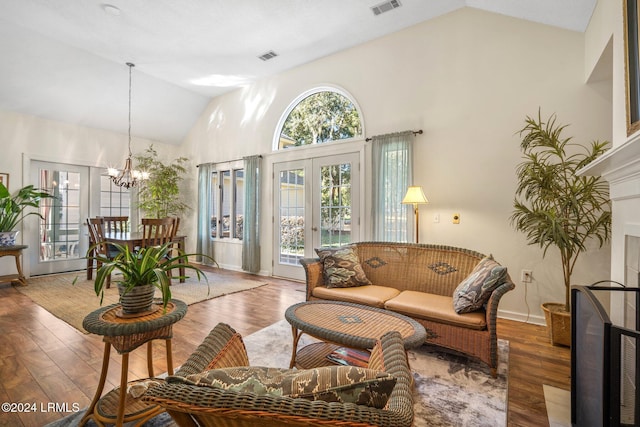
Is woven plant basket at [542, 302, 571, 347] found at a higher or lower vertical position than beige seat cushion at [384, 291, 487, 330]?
lower

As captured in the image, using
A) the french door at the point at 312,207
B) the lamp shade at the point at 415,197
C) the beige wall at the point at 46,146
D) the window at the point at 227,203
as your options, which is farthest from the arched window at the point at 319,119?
the beige wall at the point at 46,146

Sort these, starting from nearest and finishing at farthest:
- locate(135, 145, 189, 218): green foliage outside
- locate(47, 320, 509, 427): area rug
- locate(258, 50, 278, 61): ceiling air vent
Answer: locate(47, 320, 509, 427): area rug
locate(258, 50, 278, 61): ceiling air vent
locate(135, 145, 189, 218): green foliage outside

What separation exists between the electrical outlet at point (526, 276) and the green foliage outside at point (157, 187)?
6.35 m

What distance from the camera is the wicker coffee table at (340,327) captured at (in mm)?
1805

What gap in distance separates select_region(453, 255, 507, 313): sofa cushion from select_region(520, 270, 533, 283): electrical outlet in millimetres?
1208

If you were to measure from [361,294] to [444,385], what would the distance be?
100cm

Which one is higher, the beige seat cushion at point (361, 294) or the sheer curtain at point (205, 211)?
the sheer curtain at point (205, 211)

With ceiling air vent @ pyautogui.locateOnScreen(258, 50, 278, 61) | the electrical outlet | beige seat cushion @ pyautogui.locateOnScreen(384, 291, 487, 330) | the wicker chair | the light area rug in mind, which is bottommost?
the light area rug

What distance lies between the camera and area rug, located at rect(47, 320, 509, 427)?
1.68 metres

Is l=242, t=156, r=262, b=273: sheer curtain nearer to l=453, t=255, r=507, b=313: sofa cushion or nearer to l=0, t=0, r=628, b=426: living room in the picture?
l=0, t=0, r=628, b=426: living room

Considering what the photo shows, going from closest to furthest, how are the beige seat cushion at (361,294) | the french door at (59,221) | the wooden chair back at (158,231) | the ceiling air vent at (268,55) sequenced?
the beige seat cushion at (361,294)
the wooden chair back at (158,231)
the ceiling air vent at (268,55)
the french door at (59,221)

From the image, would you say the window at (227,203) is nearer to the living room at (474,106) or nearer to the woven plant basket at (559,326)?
the living room at (474,106)

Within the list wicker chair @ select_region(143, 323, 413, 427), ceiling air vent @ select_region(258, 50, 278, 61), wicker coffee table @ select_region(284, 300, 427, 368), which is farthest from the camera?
ceiling air vent @ select_region(258, 50, 278, 61)

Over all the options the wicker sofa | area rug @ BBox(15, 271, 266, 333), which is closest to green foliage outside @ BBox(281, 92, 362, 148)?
the wicker sofa
